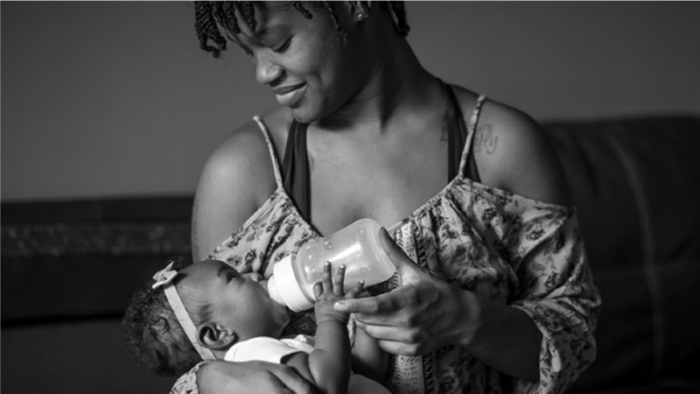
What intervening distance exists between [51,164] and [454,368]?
1.48m

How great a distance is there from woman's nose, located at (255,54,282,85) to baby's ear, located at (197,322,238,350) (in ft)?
1.26

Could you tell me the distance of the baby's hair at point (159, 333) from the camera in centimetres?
160

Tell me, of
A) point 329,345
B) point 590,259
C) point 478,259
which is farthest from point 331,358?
point 590,259

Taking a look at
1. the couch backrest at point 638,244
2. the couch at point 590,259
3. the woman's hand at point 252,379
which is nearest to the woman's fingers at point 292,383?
the woman's hand at point 252,379

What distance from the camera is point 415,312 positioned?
4.63 feet

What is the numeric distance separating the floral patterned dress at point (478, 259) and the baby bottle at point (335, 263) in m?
0.09

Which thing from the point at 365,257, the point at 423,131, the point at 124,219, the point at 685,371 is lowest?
the point at 685,371

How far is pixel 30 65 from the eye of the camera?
264 centimetres

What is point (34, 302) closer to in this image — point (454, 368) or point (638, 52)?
point (454, 368)

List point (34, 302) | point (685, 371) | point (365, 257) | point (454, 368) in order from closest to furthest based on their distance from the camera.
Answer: point (365, 257), point (454, 368), point (34, 302), point (685, 371)

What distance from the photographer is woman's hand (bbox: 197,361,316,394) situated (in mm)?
1362

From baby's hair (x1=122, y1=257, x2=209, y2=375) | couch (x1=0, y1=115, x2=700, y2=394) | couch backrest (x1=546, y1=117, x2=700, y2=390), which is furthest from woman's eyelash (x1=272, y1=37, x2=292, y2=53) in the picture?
couch backrest (x1=546, y1=117, x2=700, y2=390)

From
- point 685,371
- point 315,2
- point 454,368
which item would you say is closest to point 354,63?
point 315,2

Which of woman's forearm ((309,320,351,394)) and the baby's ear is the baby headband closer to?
the baby's ear
